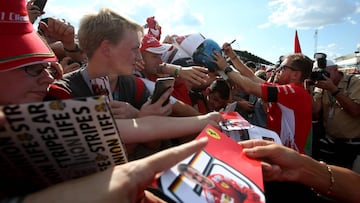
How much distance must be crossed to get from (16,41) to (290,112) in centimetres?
285

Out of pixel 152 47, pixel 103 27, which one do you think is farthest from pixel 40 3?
pixel 152 47

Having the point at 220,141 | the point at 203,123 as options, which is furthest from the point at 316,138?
the point at 220,141

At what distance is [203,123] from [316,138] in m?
3.76

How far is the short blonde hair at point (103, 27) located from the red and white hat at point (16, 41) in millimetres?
1007

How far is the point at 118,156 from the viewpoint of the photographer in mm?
649

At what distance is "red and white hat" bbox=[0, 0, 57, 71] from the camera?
1.00m

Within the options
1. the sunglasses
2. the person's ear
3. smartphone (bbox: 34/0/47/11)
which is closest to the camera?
the person's ear

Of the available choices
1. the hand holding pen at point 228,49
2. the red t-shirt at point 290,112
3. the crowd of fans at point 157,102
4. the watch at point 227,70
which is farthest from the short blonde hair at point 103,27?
the hand holding pen at point 228,49

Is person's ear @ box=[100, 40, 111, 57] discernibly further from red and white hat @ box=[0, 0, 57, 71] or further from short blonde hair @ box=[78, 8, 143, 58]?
red and white hat @ box=[0, 0, 57, 71]

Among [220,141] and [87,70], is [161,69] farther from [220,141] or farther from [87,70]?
[220,141]

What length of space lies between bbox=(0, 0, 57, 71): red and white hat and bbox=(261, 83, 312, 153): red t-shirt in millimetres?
2541

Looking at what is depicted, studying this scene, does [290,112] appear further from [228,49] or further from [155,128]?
[155,128]

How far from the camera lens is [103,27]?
2.09 meters

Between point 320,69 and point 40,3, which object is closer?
point 40,3
